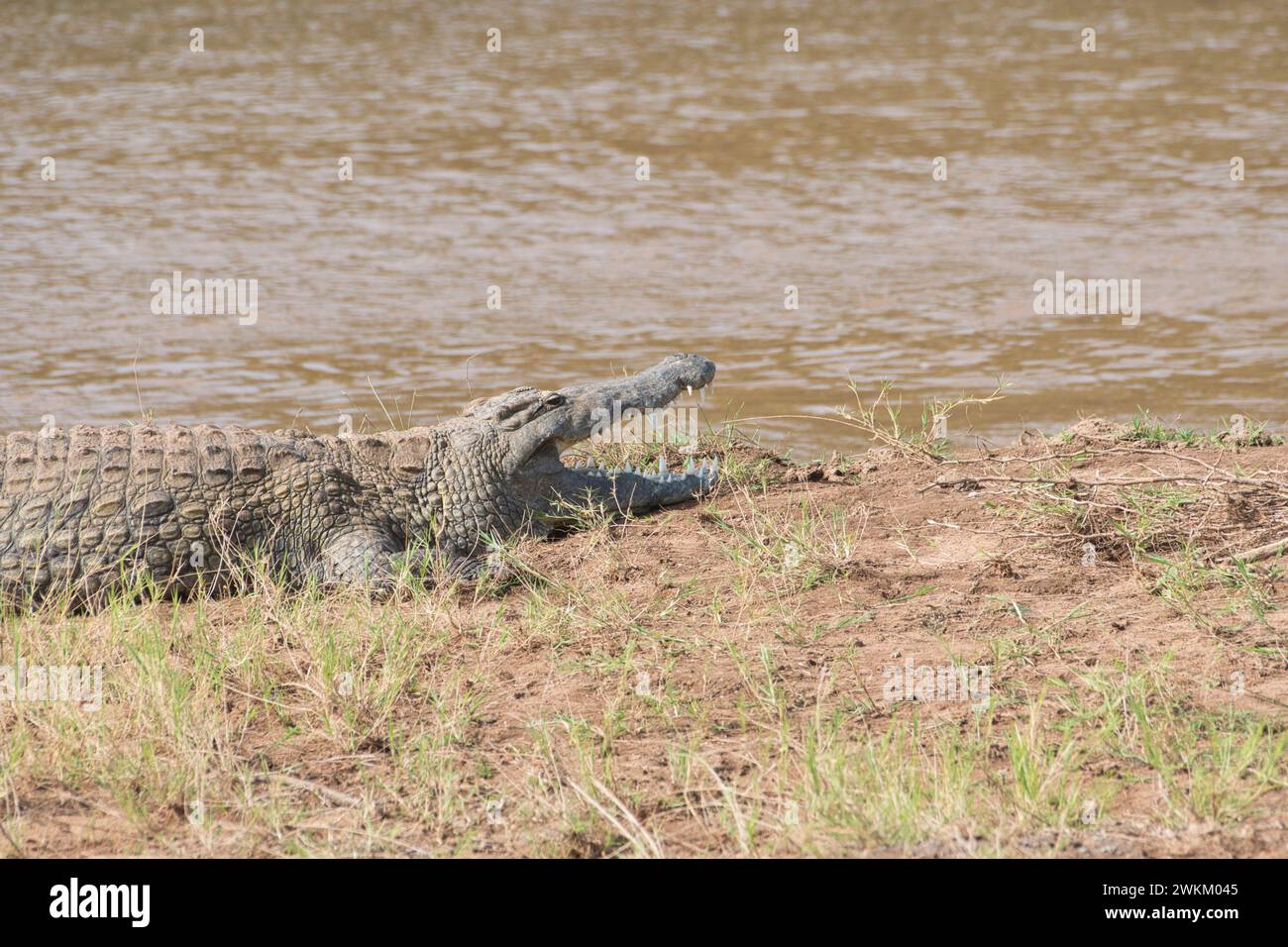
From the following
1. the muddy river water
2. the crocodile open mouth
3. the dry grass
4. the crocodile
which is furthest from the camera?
the muddy river water

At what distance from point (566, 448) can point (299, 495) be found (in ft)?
3.64

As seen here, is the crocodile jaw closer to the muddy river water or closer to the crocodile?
the crocodile

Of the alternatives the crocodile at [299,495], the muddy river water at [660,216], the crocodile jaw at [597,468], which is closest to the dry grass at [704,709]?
the crocodile at [299,495]

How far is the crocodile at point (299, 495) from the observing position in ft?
17.0

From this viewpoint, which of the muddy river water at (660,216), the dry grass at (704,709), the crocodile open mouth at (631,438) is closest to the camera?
the dry grass at (704,709)

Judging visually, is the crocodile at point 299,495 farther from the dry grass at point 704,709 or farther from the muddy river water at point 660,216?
the muddy river water at point 660,216

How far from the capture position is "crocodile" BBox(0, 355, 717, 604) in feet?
17.0

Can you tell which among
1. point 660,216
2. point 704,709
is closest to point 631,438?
point 704,709

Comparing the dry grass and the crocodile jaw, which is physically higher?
the crocodile jaw

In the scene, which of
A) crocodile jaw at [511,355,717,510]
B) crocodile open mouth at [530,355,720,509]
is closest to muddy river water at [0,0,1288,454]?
crocodile open mouth at [530,355,720,509]

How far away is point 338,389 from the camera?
7828mm

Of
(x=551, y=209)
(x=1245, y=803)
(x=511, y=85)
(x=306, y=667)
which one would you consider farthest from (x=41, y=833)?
(x=511, y=85)

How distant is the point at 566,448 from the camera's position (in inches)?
234

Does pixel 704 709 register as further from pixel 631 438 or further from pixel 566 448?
pixel 631 438
